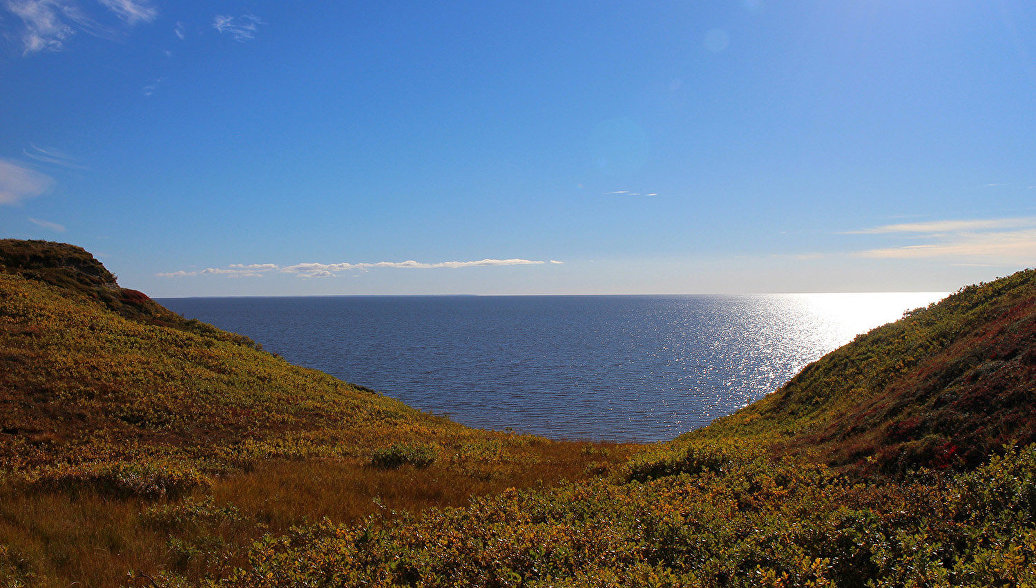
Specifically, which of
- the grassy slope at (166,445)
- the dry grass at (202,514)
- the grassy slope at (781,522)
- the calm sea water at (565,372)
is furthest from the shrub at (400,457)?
the calm sea water at (565,372)

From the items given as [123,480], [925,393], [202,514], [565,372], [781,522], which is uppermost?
[925,393]

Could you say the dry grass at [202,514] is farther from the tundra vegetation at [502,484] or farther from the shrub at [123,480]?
the shrub at [123,480]

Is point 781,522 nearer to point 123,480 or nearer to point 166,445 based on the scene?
point 123,480

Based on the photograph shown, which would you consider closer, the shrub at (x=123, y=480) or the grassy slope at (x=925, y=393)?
the grassy slope at (x=925, y=393)

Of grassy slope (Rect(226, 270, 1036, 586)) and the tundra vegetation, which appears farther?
the tundra vegetation

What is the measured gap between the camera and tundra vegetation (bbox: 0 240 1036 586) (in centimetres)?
681

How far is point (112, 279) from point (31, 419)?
3222 centimetres

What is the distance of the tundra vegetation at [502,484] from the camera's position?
22.3ft

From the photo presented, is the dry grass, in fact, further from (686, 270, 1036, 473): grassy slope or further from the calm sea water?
the calm sea water

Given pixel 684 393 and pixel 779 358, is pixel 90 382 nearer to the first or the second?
pixel 684 393

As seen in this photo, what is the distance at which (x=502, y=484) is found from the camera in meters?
15.9

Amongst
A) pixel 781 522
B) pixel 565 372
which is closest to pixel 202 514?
pixel 781 522

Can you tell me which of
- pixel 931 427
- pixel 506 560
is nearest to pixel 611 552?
pixel 506 560

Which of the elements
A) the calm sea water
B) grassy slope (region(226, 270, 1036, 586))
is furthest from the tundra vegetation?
the calm sea water
